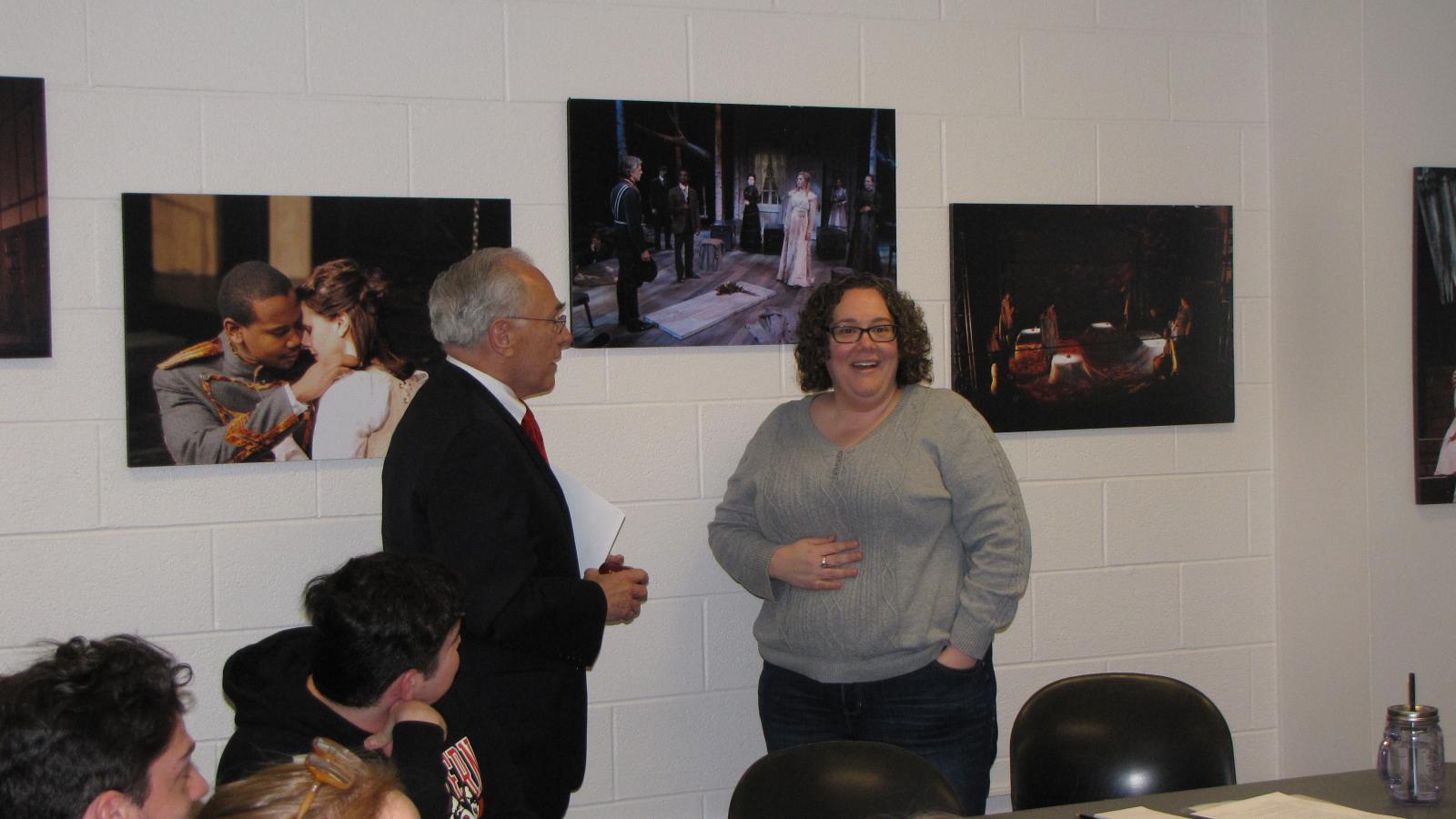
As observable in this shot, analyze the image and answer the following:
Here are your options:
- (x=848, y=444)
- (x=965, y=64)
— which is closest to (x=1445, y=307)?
(x=965, y=64)

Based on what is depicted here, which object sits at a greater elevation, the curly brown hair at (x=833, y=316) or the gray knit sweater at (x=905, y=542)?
the curly brown hair at (x=833, y=316)

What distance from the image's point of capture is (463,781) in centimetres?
187

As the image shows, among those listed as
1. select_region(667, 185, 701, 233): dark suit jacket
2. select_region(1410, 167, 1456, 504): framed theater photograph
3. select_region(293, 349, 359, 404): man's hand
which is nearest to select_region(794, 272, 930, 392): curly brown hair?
select_region(667, 185, 701, 233): dark suit jacket

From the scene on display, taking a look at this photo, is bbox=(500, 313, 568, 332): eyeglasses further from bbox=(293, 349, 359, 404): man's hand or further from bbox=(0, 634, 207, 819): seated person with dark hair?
bbox=(0, 634, 207, 819): seated person with dark hair

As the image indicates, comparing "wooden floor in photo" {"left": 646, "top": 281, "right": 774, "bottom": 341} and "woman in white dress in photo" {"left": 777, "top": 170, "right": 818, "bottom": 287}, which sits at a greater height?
"woman in white dress in photo" {"left": 777, "top": 170, "right": 818, "bottom": 287}

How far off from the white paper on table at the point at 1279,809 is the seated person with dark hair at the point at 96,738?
1.42m

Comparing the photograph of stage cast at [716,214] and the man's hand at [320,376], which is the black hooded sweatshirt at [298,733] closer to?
the man's hand at [320,376]

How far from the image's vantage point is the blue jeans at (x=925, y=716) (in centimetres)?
247

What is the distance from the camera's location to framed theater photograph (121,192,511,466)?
261cm

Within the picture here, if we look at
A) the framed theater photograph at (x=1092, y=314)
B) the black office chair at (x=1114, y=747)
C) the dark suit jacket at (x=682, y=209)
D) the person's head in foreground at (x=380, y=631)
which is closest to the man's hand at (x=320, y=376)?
the dark suit jacket at (x=682, y=209)

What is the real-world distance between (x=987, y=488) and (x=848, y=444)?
0.99ft

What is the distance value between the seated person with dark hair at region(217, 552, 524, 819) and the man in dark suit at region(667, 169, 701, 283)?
1249 mm

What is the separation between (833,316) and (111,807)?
174 cm

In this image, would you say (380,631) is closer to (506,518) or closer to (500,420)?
(506,518)
